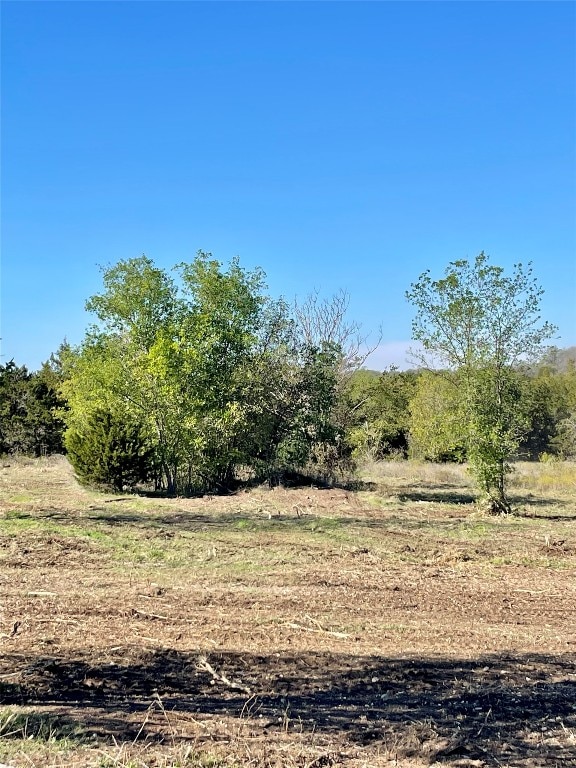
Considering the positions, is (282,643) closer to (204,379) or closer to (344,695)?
A: (344,695)

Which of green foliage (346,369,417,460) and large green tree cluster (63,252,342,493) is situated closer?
large green tree cluster (63,252,342,493)

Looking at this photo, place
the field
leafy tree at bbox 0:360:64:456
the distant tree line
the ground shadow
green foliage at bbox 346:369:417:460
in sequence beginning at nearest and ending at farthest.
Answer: the field
the ground shadow
the distant tree line
green foliage at bbox 346:369:417:460
leafy tree at bbox 0:360:64:456

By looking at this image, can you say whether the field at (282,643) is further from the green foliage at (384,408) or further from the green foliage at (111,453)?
the green foliage at (384,408)

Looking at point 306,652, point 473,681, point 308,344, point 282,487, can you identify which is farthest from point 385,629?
point 308,344

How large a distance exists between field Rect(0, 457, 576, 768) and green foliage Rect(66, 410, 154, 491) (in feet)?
16.7

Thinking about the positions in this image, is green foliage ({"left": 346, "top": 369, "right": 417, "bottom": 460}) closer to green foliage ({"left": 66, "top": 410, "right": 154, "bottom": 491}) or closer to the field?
green foliage ({"left": 66, "top": 410, "right": 154, "bottom": 491})

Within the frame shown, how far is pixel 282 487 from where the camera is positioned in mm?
21969

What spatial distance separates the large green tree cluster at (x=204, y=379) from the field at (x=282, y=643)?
5.86 m

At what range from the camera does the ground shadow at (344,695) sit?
4000 mm

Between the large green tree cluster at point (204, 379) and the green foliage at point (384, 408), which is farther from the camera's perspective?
the green foliage at point (384, 408)

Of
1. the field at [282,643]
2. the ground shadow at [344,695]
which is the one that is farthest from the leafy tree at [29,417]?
the ground shadow at [344,695]

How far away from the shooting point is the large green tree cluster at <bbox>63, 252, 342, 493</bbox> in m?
20.7

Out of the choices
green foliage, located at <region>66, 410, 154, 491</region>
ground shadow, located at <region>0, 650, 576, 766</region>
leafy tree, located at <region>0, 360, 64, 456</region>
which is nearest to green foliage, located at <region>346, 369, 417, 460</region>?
green foliage, located at <region>66, 410, 154, 491</region>

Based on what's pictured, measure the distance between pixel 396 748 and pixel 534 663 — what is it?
2872mm
